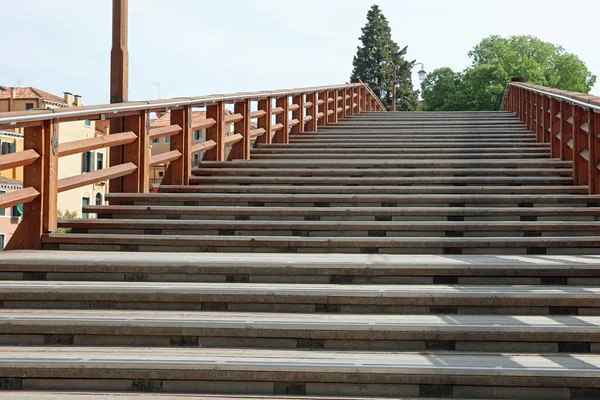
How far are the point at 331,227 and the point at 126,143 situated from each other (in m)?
2.31

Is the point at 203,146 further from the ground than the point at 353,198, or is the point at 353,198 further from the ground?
the point at 203,146

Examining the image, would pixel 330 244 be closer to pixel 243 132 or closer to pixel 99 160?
pixel 243 132

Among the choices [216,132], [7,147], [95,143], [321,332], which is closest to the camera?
[321,332]

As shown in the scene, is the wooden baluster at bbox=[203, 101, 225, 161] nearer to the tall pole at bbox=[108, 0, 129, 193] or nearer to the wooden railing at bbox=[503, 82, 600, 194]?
the tall pole at bbox=[108, 0, 129, 193]

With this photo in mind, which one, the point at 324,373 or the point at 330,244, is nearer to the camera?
the point at 324,373

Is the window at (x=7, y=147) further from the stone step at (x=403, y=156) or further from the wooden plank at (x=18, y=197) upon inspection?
the wooden plank at (x=18, y=197)

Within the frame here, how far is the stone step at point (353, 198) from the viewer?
7449 mm

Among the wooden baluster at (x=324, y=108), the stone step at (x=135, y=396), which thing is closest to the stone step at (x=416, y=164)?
the stone step at (x=135, y=396)

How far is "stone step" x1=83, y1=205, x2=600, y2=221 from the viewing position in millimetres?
7027

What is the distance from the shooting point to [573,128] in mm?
8328

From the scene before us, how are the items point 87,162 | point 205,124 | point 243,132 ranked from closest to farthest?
point 205,124
point 243,132
point 87,162

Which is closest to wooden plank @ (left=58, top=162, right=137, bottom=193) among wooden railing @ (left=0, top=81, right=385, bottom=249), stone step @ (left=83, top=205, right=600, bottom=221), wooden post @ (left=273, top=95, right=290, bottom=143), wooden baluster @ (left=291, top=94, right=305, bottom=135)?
wooden railing @ (left=0, top=81, right=385, bottom=249)

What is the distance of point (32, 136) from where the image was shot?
6.32 m

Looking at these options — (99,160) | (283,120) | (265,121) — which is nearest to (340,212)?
(265,121)
